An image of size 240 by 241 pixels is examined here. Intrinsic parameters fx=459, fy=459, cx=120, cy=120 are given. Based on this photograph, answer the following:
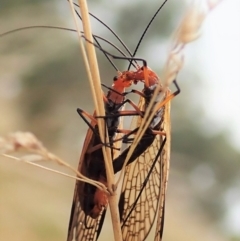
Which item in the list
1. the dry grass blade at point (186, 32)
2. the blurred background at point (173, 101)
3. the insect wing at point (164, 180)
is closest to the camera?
the dry grass blade at point (186, 32)

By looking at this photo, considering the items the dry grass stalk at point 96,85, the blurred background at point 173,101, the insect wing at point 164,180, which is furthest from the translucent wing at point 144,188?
the blurred background at point 173,101

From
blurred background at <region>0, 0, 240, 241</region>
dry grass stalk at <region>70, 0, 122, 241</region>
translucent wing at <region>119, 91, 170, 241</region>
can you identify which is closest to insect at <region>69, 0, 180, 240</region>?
translucent wing at <region>119, 91, 170, 241</region>

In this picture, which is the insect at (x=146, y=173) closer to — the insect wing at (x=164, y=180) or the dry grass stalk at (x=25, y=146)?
the insect wing at (x=164, y=180)

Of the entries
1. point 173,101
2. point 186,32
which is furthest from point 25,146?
point 173,101

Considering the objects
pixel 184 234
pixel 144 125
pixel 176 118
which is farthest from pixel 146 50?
pixel 144 125

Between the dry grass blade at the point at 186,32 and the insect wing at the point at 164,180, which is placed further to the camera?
the insect wing at the point at 164,180

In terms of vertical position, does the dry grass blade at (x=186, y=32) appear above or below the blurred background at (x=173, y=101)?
below

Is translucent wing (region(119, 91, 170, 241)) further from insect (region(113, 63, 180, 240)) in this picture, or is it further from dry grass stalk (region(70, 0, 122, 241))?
dry grass stalk (region(70, 0, 122, 241))
